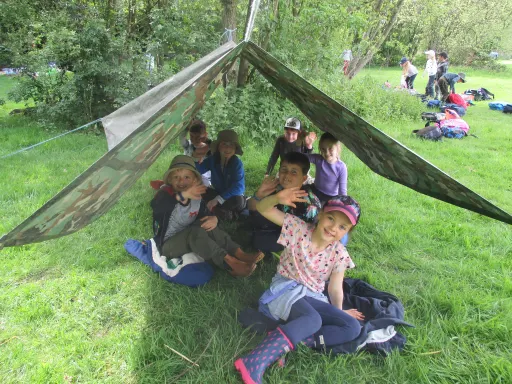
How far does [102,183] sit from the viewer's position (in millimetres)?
1621

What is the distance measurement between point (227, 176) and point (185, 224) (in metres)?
1.06

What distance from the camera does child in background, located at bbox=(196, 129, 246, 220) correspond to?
3.95 metres

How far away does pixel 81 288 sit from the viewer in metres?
2.88

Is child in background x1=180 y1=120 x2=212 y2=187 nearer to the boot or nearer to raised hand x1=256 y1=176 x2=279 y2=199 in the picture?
raised hand x1=256 y1=176 x2=279 y2=199

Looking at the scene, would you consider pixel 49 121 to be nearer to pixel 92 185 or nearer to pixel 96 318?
pixel 96 318

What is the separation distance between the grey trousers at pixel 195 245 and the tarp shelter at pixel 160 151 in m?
1.00

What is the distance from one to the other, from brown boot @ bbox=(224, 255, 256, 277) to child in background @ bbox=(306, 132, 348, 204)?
3.52ft

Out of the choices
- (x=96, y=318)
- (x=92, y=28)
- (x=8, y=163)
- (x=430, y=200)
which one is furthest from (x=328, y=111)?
(x=92, y=28)

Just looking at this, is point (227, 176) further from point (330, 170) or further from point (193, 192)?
point (330, 170)

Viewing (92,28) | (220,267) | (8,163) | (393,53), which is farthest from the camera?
(393,53)

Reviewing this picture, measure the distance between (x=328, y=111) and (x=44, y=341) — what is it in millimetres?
2506

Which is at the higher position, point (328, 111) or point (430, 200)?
point (328, 111)

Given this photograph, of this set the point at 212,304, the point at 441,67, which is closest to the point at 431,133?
the point at 441,67

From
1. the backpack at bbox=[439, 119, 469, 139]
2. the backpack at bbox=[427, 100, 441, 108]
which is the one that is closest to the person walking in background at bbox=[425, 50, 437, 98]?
the backpack at bbox=[427, 100, 441, 108]
